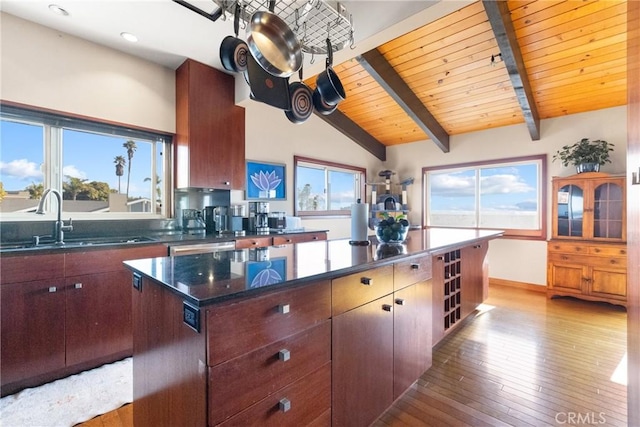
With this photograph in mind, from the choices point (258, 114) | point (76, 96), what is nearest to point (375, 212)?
point (258, 114)

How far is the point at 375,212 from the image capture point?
18.1 feet

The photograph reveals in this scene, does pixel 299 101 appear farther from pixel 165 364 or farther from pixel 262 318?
pixel 165 364

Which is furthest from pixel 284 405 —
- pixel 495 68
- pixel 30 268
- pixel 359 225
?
pixel 495 68

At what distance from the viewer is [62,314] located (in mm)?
2006

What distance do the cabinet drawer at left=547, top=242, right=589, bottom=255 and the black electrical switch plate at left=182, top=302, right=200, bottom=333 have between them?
4578 mm

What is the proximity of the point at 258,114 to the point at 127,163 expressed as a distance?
5.51 ft

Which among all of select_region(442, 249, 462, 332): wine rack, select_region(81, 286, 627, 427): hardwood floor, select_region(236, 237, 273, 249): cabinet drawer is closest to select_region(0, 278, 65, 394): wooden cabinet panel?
select_region(81, 286, 627, 427): hardwood floor

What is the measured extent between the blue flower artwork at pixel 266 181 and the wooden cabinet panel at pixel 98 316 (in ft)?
6.06

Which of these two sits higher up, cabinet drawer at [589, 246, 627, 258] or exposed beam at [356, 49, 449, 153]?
exposed beam at [356, 49, 449, 153]

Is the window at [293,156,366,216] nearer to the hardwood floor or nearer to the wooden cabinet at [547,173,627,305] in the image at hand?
the hardwood floor

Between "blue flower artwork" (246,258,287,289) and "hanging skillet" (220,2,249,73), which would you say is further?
"hanging skillet" (220,2,249,73)

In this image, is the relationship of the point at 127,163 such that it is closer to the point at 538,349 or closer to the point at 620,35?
the point at 538,349

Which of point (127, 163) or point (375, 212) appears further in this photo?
point (375, 212)

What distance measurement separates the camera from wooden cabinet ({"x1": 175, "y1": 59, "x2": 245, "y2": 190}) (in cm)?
293
